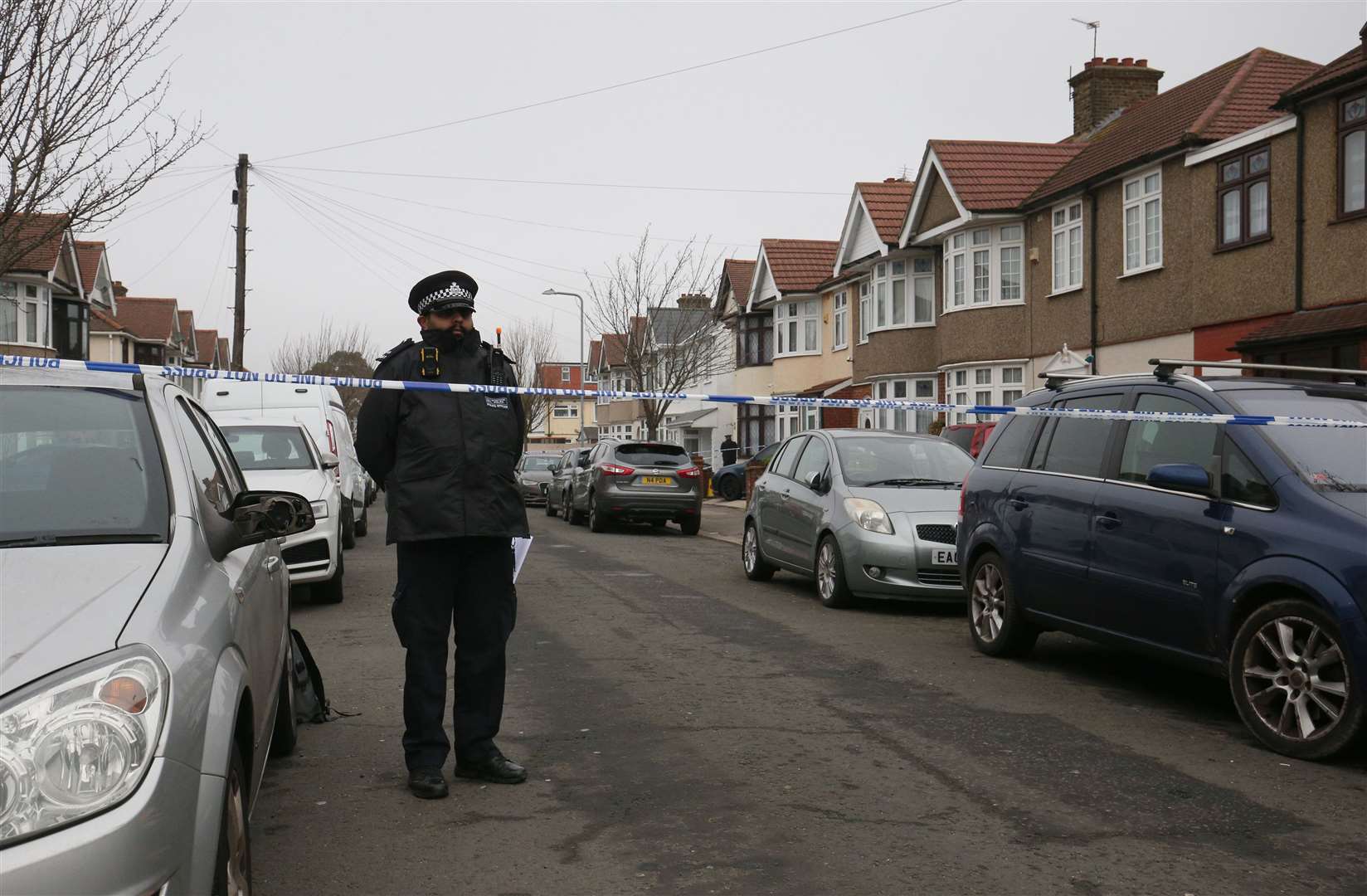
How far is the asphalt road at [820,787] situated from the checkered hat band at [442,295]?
1974 mm

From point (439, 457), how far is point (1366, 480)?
4.27 metres

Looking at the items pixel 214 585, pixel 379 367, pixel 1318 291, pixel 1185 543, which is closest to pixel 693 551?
pixel 1318 291

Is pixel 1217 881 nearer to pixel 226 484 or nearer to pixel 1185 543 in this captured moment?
pixel 1185 543

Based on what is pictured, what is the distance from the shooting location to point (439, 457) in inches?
203

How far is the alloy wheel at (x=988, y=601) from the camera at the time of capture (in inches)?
339

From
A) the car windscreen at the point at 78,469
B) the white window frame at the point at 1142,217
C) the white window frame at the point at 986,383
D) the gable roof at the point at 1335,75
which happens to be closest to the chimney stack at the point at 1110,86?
the white window frame at the point at 986,383

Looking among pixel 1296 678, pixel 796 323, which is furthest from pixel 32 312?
pixel 1296 678

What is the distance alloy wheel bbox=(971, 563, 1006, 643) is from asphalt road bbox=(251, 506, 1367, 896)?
23 centimetres

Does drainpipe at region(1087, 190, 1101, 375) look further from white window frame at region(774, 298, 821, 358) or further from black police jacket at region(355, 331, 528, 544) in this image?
black police jacket at region(355, 331, 528, 544)

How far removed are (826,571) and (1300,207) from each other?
11.6m

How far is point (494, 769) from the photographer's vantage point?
539 cm

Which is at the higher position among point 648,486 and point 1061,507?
point 1061,507

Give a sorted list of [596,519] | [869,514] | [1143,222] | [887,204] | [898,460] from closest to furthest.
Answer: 1. [869,514]
2. [898,460]
3. [596,519]
4. [1143,222]
5. [887,204]

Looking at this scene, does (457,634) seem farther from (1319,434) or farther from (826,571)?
(826,571)
